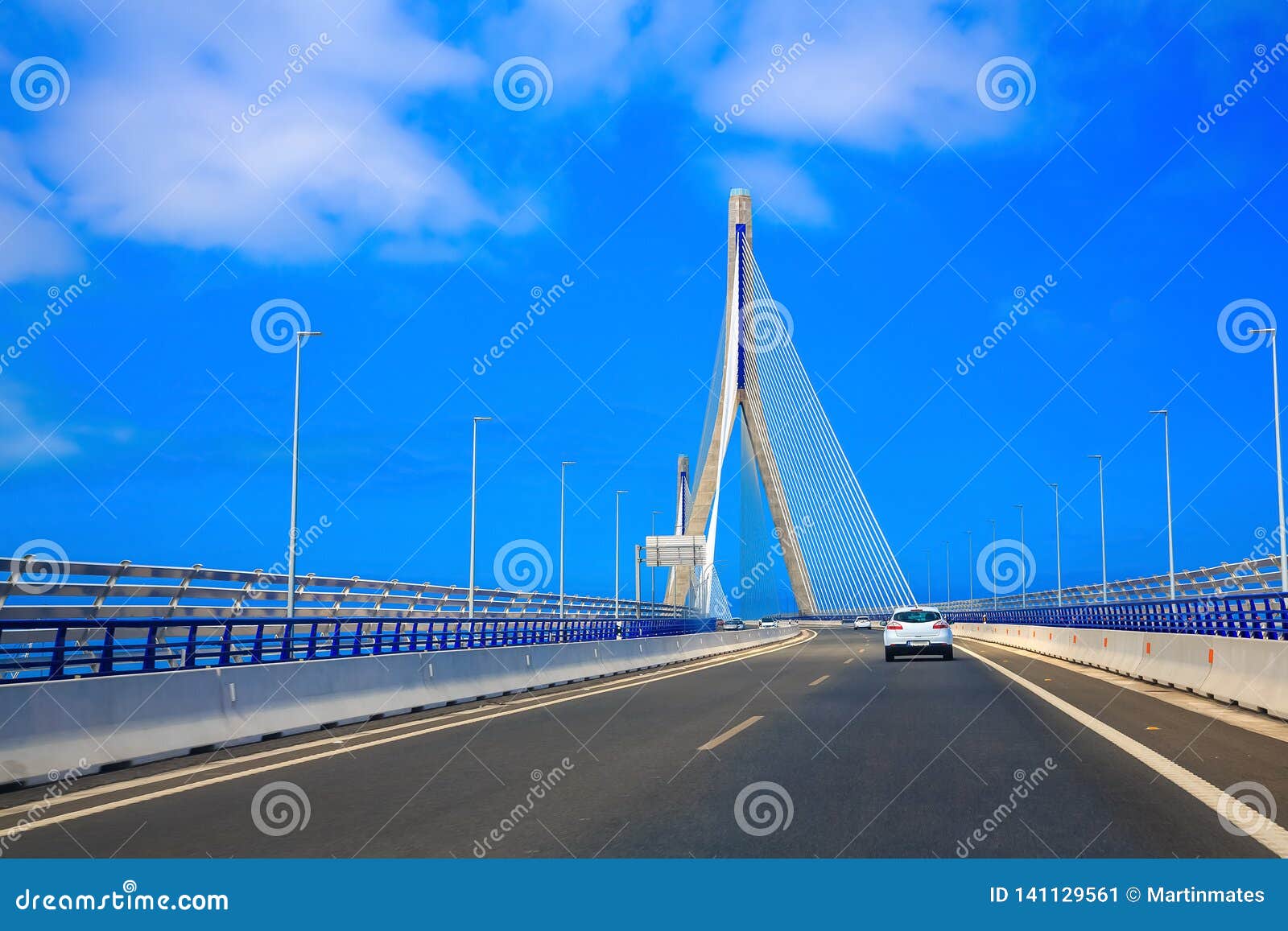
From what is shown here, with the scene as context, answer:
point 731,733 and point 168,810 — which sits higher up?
point 731,733

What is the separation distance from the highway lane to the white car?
50.5 ft

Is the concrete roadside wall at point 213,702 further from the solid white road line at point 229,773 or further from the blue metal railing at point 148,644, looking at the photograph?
the solid white road line at point 229,773

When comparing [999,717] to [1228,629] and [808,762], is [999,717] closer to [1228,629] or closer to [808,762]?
[808,762]

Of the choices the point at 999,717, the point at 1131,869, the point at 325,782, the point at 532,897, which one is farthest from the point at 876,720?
the point at 532,897

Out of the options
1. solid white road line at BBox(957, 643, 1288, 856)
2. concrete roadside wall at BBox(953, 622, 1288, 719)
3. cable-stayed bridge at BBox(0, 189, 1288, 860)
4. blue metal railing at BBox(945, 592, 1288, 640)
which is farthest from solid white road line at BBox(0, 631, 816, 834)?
blue metal railing at BBox(945, 592, 1288, 640)

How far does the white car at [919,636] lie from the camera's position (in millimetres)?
32969

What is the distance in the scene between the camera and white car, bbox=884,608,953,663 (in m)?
33.0

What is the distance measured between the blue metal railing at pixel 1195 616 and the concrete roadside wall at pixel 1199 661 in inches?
33.5

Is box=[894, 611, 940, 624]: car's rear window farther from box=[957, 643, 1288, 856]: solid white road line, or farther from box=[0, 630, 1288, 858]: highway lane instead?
box=[957, 643, 1288, 856]: solid white road line

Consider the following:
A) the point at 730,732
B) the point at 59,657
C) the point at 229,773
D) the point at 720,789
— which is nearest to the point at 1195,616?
the point at 730,732

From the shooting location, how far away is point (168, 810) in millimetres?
8758

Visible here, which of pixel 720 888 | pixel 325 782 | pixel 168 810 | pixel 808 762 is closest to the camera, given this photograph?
pixel 720 888

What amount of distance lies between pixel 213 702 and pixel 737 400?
163 ft

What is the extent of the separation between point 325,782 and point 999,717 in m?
8.85
